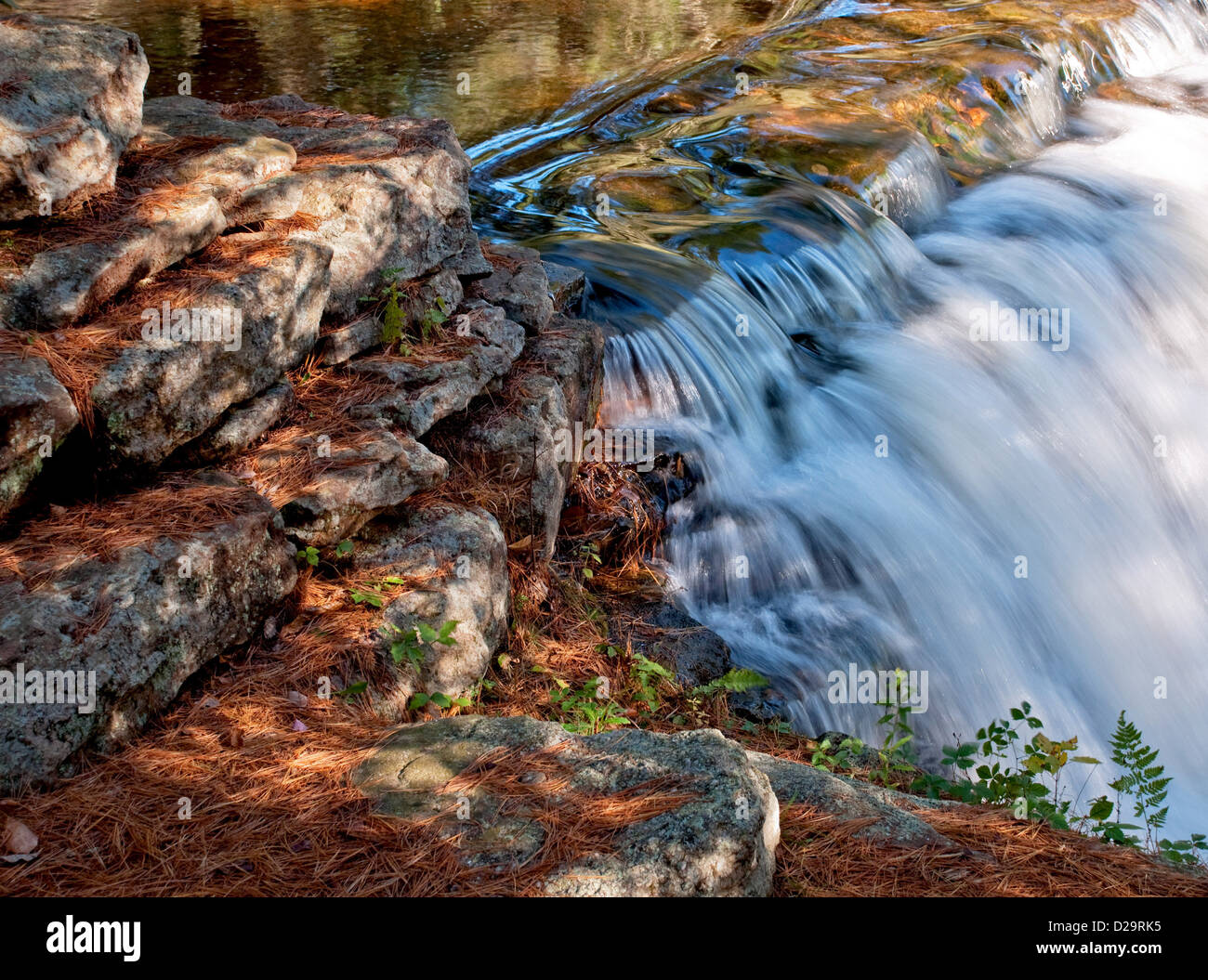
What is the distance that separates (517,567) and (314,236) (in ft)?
5.59

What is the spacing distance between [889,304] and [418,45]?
793 centimetres

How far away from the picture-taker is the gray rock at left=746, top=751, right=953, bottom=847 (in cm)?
307

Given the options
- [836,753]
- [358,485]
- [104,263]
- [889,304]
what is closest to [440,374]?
[358,485]

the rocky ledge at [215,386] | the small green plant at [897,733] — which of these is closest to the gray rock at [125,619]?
the rocky ledge at [215,386]

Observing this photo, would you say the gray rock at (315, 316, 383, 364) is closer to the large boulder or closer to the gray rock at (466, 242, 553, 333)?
the large boulder

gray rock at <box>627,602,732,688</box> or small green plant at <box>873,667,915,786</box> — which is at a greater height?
gray rock at <box>627,602,732,688</box>

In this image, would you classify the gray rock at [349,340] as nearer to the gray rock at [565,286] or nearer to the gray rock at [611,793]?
the gray rock at [565,286]

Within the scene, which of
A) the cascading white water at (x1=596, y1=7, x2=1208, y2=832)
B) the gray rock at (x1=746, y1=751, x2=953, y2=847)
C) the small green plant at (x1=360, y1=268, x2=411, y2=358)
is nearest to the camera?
the gray rock at (x1=746, y1=751, x2=953, y2=847)

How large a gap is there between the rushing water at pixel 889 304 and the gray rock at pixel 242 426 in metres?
2.34

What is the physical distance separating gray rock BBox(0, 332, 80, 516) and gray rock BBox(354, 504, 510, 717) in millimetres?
1167

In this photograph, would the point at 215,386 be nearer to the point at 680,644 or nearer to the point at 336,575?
the point at 336,575

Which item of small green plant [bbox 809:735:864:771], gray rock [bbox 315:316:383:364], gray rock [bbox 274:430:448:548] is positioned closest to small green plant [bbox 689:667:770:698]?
small green plant [bbox 809:735:864:771]

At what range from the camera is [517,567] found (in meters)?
4.82

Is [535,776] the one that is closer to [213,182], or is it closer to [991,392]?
[213,182]
